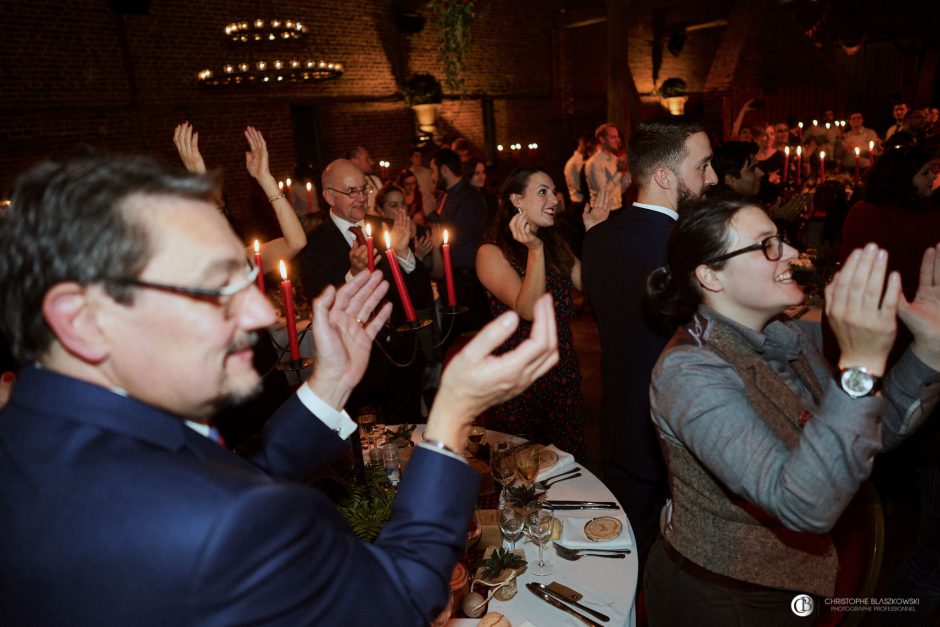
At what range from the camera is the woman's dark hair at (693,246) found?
1.59 metres

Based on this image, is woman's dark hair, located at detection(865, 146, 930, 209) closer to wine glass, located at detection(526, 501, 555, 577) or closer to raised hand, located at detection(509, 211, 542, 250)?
raised hand, located at detection(509, 211, 542, 250)

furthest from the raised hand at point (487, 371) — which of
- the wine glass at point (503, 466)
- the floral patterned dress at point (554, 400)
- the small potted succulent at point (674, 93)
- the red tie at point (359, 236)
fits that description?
the small potted succulent at point (674, 93)

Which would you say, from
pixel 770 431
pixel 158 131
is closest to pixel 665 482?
pixel 770 431

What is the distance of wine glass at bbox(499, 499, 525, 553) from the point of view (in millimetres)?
1708

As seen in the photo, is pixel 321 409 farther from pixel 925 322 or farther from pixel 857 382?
pixel 925 322

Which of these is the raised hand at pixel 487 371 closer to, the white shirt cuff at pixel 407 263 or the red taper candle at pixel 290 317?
the red taper candle at pixel 290 317

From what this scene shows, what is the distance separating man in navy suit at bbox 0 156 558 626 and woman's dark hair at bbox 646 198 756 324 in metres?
0.85

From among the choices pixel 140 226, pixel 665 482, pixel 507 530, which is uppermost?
pixel 140 226

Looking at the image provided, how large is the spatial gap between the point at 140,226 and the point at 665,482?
7.19 ft

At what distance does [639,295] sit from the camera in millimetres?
2320

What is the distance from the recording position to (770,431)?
132 cm

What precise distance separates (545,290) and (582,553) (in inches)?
54.2

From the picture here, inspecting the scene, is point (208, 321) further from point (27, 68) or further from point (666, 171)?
point (27, 68)

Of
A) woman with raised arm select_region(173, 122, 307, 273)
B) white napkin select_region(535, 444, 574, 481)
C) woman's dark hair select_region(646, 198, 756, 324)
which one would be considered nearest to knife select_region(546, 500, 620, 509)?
white napkin select_region(535, 444, 574, 481)
